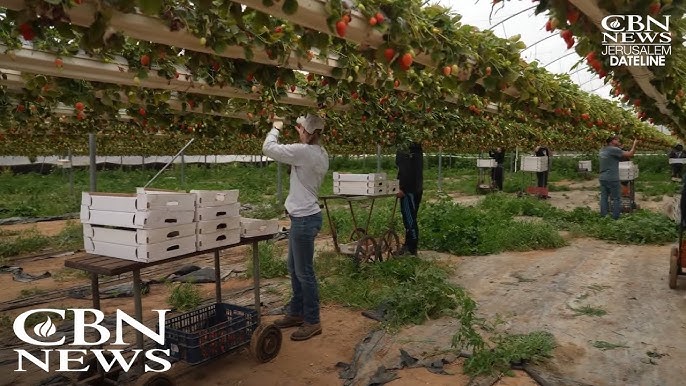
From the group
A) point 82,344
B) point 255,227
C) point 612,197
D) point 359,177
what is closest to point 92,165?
point 359,177

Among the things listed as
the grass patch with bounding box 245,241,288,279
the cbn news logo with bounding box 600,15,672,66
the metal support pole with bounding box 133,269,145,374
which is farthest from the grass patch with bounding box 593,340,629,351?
the grass patch with bounding box 245,241,288,279

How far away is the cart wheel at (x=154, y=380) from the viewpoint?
125 inches

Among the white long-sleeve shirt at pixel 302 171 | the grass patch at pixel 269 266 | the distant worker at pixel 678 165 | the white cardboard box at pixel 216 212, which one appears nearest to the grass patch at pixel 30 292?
the grass patch at pixel 269 266

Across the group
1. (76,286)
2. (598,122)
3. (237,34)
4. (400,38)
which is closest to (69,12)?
(237,34)

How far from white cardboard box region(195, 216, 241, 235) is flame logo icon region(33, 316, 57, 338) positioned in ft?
7.32

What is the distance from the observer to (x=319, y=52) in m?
4.05

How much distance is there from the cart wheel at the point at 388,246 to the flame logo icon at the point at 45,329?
4168 mm

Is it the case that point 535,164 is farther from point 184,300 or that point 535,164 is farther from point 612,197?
point 184,300

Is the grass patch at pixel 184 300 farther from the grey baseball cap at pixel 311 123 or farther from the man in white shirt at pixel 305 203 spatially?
the grey baseball cap at pixel 311 123

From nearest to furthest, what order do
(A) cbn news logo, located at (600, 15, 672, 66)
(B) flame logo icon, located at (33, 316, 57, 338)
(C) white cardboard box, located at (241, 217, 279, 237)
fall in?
(A) cbn news logo, located at (600, 15, 672, 66) → (C) white cardboard box, located at (241, 217, 279, 237) → (B) flame logo icon, located at (33, 316, 57, 338)

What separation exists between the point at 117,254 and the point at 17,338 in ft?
7.49

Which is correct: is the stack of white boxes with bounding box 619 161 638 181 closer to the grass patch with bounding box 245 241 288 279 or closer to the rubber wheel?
the grass patch with bounding box 245 241 288 279

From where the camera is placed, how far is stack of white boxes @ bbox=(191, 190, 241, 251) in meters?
3.63

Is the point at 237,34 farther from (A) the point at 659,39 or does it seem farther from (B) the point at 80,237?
(B) the point at 80,237
